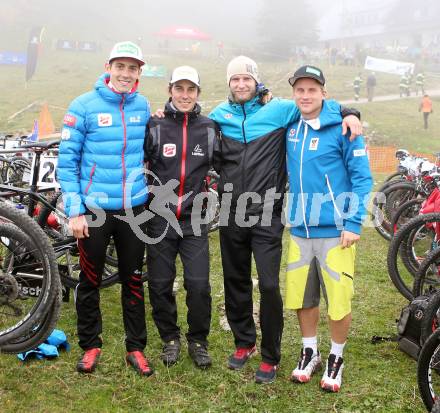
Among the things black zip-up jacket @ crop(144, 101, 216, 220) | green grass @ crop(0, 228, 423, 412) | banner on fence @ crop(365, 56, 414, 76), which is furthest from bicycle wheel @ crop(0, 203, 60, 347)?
banner on fence @ crop(365, 56, 414, 76)

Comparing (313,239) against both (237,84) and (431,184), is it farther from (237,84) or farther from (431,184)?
(431,184)

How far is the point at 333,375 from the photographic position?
369 cm

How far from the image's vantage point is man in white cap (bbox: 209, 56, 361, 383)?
3.65 meters

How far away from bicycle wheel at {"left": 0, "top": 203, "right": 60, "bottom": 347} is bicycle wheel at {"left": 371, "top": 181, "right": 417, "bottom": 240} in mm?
5538

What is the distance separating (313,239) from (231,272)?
681 millimetres

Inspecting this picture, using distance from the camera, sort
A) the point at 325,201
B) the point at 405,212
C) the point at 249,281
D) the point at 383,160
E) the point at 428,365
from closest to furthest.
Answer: the point at 428,365, the point at 325,201, the point at 249,281, the point at 405,212, the point at 383,160

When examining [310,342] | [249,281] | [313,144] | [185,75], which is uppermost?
[185,75]

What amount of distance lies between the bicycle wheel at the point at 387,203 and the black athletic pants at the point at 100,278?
4.92 meters

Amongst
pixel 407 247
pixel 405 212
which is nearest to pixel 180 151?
pixel 407 247

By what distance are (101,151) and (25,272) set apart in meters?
1.05

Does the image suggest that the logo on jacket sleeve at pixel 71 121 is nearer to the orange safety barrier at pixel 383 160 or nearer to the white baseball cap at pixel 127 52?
the white baseball cap at pixel 127 52

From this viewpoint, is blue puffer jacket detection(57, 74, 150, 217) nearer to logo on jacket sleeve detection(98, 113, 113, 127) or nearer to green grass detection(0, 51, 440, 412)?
logo on jacket sleeve detection(98, 113, 113, 127)

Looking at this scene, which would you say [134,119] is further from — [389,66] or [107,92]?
[389,66]

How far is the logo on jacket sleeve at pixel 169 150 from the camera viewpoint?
12.1 ft
